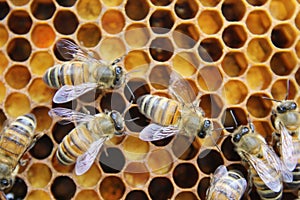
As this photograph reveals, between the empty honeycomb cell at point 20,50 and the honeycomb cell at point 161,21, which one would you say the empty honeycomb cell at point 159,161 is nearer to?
the honeycomb cell at point 161,21

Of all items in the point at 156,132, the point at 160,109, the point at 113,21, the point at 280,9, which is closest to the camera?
the point at 160,109

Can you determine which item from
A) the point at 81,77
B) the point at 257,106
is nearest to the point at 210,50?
the point at 257,106

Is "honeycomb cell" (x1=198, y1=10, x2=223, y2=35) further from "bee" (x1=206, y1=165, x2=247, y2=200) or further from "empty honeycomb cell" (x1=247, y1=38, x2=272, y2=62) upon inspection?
"bee" (x1=206, y1=165, x2=247, y2=200)

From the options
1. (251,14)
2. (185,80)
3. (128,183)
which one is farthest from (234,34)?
(128,183)

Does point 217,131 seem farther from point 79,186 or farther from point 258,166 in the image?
point 79,186

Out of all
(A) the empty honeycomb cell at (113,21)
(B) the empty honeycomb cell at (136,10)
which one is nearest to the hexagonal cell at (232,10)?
Answer: (B) the empty honeycomb cell at (136,10)

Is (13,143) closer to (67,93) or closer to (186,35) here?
(67,93)
